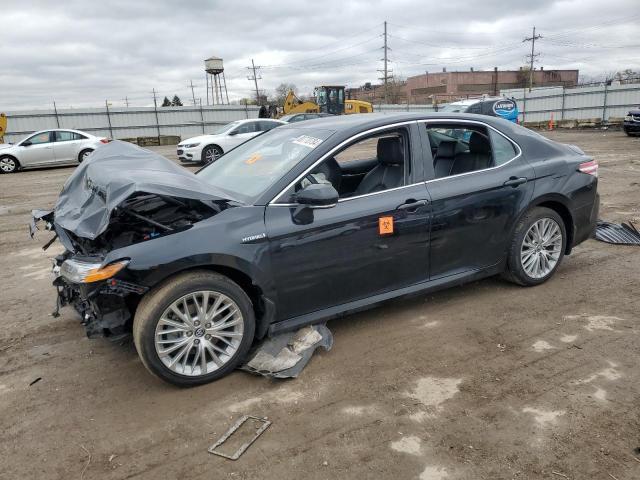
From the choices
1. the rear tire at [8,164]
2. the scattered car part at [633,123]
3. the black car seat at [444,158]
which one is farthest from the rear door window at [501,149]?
the scattered car part at [633,123]

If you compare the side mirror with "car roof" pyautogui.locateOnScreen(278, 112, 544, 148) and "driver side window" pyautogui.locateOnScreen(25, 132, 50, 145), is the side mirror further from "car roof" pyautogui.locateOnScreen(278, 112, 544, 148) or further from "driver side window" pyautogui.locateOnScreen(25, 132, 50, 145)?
"driver side window" pyautogui.locateOnScreen(25, 132, 50, 145)

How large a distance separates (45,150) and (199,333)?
1707 centimetres

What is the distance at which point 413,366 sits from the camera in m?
3.42

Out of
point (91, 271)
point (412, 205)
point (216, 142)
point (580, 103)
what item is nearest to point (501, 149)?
point (412, 205)

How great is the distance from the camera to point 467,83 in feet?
273

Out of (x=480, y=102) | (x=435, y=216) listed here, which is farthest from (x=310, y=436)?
(x=480, y=102)

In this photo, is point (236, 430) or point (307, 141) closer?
point (236, 430)

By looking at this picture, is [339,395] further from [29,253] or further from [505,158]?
[29,253]

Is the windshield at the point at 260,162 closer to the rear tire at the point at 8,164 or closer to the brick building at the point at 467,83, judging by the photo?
the rear tire at the point at 8,164

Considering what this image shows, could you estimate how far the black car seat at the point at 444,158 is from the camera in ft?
13.4

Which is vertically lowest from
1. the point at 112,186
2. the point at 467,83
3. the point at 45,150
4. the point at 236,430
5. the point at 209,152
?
the point at 236,430

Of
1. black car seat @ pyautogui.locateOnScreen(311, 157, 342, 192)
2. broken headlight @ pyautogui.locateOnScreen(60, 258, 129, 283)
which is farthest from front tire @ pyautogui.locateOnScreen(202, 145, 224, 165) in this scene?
broken headlight @ pyautogui.locateOnScreen(60, 258, 129, 283)

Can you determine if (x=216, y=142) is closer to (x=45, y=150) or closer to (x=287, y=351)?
(x=45, y=150)

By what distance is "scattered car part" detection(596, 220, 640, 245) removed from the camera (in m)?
5.95
